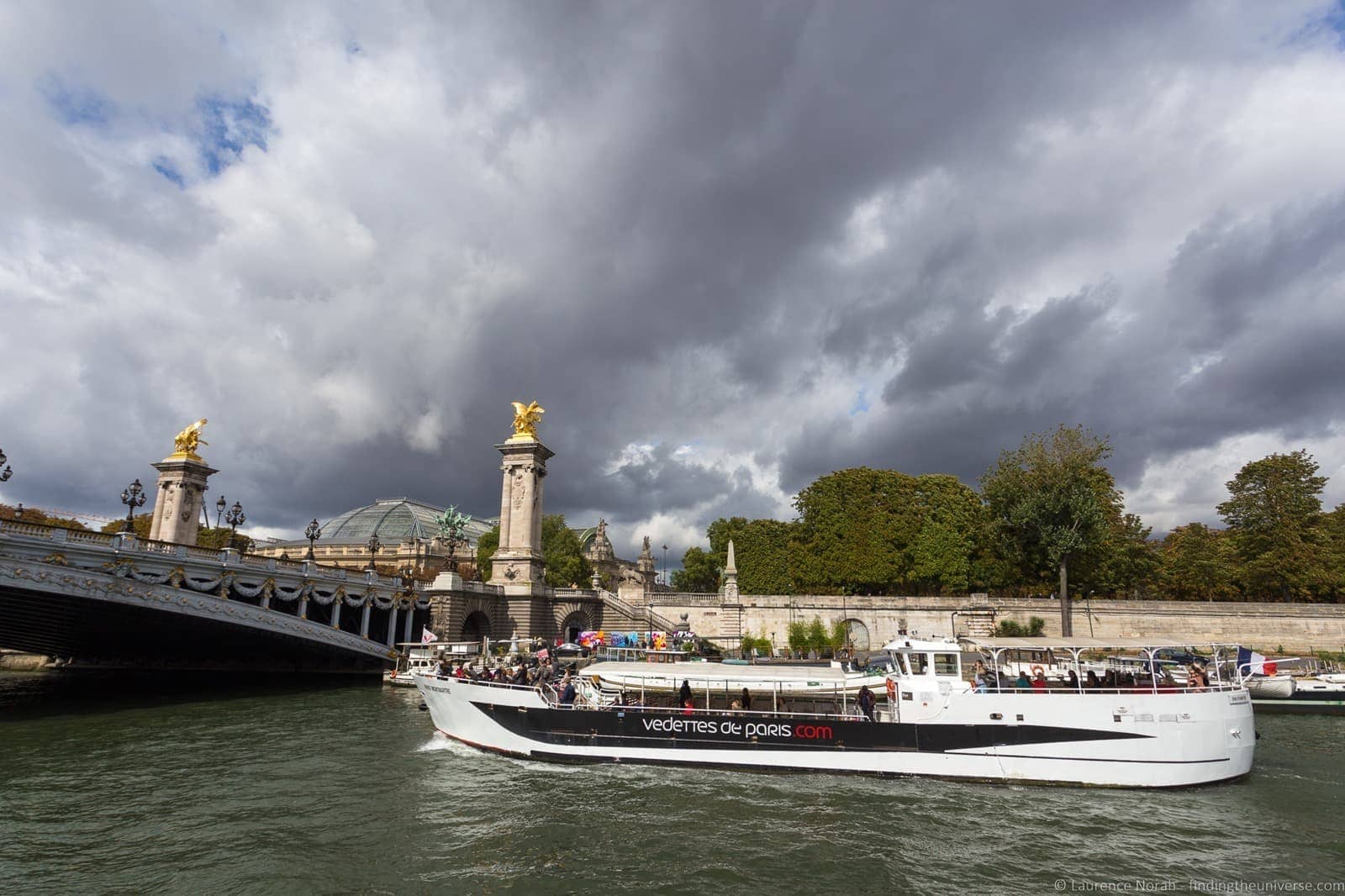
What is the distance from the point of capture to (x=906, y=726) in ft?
73.3

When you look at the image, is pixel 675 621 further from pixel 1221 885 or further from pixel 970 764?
pixel 1221 885

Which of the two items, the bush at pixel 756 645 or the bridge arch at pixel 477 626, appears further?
the bush at pixel 756 645

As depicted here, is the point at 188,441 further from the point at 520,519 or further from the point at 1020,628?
the point at 1020,628

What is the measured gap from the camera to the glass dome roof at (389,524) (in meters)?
137

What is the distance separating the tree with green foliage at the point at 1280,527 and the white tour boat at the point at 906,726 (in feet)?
179

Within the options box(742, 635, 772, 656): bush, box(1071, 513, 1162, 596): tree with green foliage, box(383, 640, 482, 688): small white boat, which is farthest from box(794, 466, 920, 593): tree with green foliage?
box(383, 640, 482, 688): small white boat

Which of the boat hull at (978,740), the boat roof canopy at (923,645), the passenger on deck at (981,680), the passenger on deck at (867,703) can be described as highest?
the boat roof canopy at (923,645)

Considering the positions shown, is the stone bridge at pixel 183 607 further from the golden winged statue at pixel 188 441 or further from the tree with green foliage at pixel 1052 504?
the tree with green foliage at pixel 1052 504

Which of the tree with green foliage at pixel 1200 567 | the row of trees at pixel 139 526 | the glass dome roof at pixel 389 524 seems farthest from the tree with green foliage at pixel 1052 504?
the glass dome roof at pixel 389 524

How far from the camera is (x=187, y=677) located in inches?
1964

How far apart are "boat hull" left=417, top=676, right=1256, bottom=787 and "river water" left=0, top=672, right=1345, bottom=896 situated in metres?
0.59

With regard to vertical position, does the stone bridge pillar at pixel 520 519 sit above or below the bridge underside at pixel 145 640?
above

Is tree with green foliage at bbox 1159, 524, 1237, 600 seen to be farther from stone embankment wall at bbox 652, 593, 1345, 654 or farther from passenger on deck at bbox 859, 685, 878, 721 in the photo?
passenger on deck at bbox 859, 685, 878, 721

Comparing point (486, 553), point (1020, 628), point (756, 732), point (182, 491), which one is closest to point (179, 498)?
point (182, 491)
